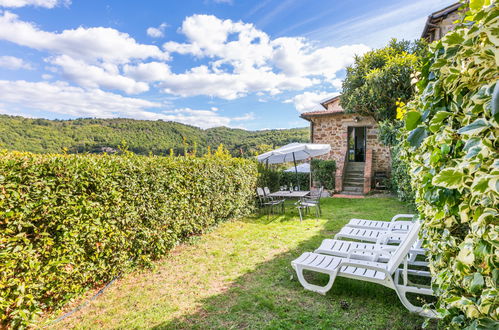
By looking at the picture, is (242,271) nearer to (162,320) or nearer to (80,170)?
(162,320)

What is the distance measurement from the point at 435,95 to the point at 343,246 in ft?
11.1

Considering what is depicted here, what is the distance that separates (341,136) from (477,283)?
588 inches

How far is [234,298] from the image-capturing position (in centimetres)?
349

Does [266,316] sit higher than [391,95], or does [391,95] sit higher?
[391,95]

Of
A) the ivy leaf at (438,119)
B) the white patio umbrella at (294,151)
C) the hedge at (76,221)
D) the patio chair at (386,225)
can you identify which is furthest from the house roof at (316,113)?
the ivy leaf at (438,119)

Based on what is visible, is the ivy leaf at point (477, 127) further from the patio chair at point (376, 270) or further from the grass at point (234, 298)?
the grass at point (234, 298)

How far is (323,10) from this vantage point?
28.4 feet

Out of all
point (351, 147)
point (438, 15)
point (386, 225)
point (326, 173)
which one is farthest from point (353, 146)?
point (386, 225)

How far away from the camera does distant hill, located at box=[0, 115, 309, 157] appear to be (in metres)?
8.98

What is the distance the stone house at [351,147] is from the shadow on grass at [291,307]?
1018 cm

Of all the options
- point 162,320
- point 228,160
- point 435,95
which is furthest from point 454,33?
point 228,160

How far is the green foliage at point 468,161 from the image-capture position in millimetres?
830

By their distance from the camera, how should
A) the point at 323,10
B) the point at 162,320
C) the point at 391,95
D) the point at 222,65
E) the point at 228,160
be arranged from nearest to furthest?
1. the point at 162,320
2. the point at 228,160
3. the point at 323,10
4. the point at 391,95
5. the point at 222,65

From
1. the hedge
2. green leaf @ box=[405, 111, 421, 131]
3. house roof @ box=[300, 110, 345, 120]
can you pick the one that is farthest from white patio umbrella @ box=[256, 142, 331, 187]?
green leaf @ box=[405, 111, 421, 131]
